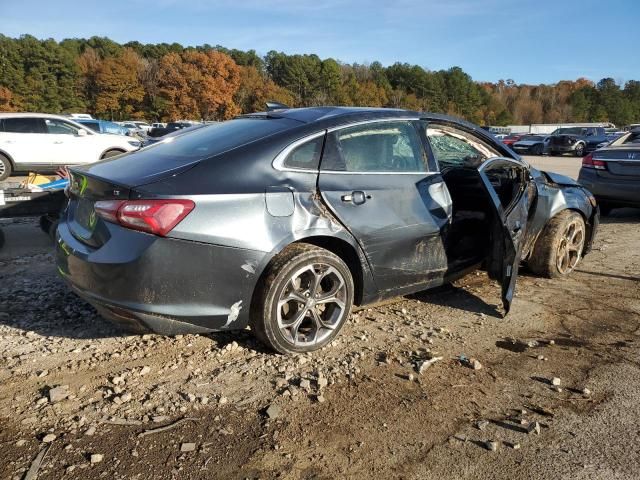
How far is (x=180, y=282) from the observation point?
2893 millimetres

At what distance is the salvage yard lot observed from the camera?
2.38 metres

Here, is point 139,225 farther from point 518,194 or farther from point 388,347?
point 518,194

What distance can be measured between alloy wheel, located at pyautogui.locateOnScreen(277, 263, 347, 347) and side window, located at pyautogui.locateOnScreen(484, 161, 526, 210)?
1588 mm

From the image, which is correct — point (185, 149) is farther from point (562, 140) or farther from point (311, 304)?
point (562, 140)

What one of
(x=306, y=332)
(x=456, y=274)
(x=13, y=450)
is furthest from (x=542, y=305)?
(x=13, y=450)

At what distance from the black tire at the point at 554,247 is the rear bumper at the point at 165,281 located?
3106 mm

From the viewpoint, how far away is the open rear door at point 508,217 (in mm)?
3947

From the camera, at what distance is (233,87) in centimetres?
9669

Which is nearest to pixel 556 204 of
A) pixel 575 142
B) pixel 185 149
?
pixel 185 149

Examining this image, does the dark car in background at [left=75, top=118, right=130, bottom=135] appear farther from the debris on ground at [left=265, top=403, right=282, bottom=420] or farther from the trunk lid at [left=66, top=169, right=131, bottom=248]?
the debris on ground at [left=265, top=403, right=282, bottom=420]

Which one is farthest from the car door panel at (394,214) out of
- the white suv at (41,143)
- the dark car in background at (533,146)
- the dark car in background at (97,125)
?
the dark car in background at (533,146)

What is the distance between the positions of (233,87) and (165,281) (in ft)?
325

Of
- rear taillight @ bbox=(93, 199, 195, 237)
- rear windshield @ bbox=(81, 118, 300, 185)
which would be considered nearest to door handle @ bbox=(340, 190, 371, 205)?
rear windshield @ bbox=(81, 118, 300, 185)

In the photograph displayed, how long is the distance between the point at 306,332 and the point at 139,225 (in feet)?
4.30
